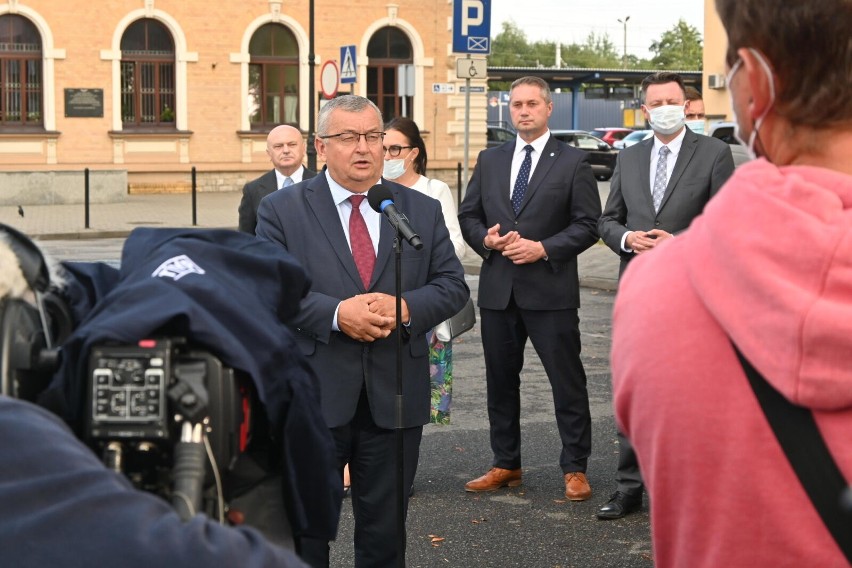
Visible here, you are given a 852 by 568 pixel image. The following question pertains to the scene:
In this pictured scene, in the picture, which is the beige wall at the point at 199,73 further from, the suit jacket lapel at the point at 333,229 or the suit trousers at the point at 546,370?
the suit jacket lapel at the point at 333,229

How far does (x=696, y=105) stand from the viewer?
9320 mm

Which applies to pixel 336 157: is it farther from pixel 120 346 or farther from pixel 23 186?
pixel 23 186

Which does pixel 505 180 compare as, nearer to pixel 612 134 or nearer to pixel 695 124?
pixel 695 124

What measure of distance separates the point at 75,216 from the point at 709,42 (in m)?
15.1

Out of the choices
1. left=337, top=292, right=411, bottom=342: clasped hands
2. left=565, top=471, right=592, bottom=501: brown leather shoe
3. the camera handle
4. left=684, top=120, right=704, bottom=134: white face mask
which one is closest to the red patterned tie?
left=337, top=292, right=411, bottom=342: clasped hands

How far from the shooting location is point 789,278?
66.3 inches

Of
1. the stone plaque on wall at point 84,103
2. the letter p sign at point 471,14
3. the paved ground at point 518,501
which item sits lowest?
the paved ground at point 518,501

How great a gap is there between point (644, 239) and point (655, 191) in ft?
1.34

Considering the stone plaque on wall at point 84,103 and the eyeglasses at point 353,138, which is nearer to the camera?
the eyeglasses at point 353,138

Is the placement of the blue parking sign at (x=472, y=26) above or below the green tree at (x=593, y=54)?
below

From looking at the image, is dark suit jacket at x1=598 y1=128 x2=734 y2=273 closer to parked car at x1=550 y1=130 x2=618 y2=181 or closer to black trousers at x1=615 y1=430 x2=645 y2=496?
black trousers at x1=615 y1=430 x2=645 y2=496

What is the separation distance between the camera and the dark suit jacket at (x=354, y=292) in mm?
4832

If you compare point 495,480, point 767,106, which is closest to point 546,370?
point 495,480

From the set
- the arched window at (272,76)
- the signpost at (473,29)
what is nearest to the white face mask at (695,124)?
the signpost at (473,29)
